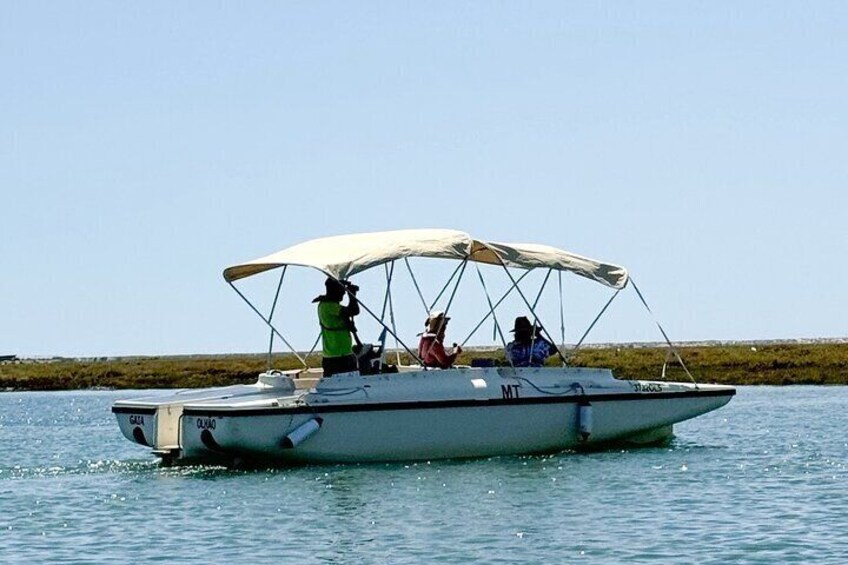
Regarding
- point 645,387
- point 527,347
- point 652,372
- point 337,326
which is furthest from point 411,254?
point 652,372

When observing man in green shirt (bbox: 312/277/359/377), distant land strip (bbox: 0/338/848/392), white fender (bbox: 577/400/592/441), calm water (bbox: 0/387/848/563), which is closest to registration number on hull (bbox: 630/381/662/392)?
calm water (bbox: 0/387/848/563)

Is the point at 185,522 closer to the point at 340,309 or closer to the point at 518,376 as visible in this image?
the point at 340,309

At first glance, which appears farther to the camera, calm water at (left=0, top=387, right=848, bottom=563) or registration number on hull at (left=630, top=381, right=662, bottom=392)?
registration number on hull at (left=630, top=381, right=662, bottom=392)

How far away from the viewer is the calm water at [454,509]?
17.2m

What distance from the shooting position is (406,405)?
23.9 metres

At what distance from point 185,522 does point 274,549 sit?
2.36 metres

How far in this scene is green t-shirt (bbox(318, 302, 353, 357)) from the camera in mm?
24391

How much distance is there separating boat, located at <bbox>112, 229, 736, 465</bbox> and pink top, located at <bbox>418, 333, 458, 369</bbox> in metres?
0.27

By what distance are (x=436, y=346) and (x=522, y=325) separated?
1.96 m

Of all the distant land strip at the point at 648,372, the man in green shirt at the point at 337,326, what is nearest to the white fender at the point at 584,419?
the man in green shirt at the point at 337,326

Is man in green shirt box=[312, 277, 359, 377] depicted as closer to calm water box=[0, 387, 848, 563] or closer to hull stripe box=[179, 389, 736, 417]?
hull stripe box=[179, 389, 736, 417]

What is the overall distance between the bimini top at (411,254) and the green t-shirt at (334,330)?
2.61ft

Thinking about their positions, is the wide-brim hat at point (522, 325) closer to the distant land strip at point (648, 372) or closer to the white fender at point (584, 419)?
the white fender at point (584, 419)

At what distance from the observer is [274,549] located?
57.1ft
